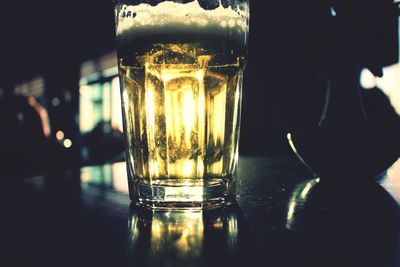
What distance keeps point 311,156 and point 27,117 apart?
12.5 ft

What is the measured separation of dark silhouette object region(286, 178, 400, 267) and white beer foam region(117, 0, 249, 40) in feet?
0.74

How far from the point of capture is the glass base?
44 cm

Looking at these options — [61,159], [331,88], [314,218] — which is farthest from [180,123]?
[61,159]

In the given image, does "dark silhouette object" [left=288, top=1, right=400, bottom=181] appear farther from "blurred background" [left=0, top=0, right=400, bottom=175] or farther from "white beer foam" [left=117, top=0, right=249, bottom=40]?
"white beer foam" [left=117, top=0, right=249, bottom=40]

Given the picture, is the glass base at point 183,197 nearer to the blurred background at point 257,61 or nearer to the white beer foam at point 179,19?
the white beer foam at point 179,19

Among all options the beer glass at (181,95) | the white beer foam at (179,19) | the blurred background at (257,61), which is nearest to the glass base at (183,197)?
the beer glass at (181,95)

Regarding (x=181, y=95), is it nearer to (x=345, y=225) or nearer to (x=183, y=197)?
(x=183, y=197)

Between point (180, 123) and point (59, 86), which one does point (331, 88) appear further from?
point (59, 86)

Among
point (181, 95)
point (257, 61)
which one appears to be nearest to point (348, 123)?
point (181, 95)

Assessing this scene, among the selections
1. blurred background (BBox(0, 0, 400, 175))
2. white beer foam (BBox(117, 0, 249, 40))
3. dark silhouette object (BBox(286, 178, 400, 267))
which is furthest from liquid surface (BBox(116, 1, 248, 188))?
blurred background (BBox(0, 0, 400, 175))

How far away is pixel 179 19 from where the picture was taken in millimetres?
467

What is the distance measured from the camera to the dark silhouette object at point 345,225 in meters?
0.27

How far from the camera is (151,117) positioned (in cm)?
51

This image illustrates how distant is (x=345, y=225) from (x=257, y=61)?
7.99 feet
